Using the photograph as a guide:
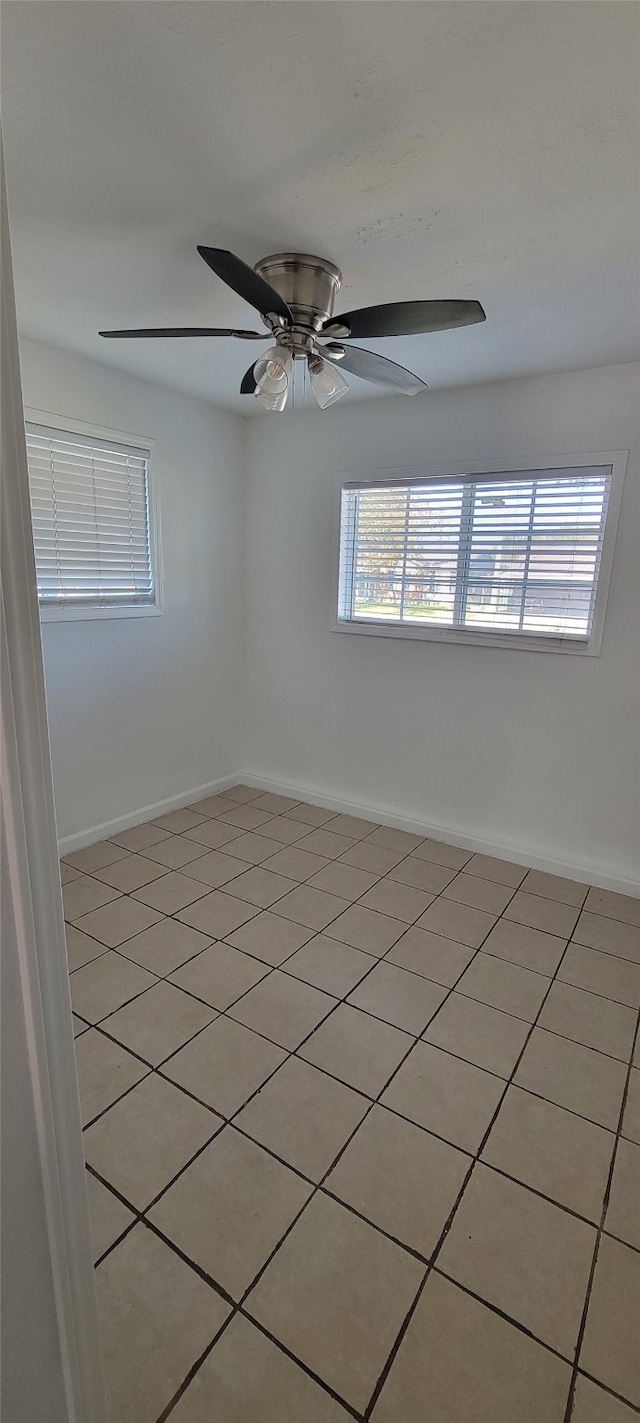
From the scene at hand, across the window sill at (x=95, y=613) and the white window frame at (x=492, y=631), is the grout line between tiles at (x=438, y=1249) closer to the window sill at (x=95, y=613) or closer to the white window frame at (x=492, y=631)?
the white window frame at (x=492, y=631)

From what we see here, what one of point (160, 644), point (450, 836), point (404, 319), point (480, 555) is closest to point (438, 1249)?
point (450, 836)

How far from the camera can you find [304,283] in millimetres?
1693

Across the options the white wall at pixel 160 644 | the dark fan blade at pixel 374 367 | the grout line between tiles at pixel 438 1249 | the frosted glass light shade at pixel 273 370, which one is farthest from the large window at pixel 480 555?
the grout line between tiles at pixel 438 1249

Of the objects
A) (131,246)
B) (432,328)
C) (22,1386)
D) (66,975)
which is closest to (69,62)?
(131,246)

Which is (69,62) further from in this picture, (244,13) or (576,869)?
(576,869)

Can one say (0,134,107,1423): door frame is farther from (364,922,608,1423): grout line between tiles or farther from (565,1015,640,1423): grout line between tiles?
(565,1015,640,1423): grout line between tiles

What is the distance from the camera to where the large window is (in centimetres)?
263

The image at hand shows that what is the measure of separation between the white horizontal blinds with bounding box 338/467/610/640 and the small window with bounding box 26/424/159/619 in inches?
43.3

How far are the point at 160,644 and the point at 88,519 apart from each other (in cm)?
75

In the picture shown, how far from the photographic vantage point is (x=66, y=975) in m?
0.72

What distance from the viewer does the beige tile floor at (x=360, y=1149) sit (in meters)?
1.11

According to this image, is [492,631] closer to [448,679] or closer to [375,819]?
[448,679]

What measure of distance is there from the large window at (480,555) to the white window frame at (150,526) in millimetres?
1008

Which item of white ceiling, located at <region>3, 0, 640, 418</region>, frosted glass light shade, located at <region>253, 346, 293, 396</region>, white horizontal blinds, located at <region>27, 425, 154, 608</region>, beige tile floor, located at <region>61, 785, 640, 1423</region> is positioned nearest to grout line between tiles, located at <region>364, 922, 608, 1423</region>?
beige tile floor, located at <region>61, 785, 640, 1423</region>
